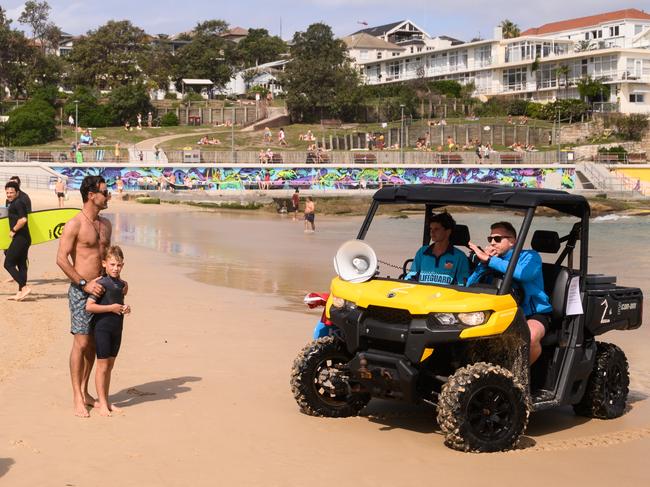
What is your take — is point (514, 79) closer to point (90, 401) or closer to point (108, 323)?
point (90, 401)

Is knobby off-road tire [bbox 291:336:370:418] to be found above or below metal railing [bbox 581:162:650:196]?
below

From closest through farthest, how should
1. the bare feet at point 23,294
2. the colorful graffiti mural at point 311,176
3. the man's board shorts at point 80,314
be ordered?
the man's board shorts at point 80,314 < the bare feet at point 23,294 < the colorful graffiti mural at point 311,176

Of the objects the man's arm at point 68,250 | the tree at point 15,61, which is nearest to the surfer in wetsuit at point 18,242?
the man's arm at point 68,250

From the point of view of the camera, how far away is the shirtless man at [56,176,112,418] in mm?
7621

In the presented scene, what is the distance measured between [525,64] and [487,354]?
3526 inches

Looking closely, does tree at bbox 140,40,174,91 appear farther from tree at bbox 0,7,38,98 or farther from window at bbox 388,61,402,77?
window at bbox 388,61,402,77

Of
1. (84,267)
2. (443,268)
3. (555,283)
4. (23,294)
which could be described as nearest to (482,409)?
(443,268)

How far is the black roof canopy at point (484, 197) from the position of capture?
23.6ft

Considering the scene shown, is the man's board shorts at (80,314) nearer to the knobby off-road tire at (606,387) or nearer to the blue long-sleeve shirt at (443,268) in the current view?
the blue long-sleeve shirt at (443,268)

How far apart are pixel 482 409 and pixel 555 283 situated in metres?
1.43

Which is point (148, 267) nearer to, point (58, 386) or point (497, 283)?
point (58, 386)

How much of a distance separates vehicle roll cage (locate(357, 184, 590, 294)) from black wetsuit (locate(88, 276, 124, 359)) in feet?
6.41

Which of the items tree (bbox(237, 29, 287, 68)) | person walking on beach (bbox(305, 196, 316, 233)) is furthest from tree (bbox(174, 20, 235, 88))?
person walking on beach (bbox(305, 196, 316, 233))

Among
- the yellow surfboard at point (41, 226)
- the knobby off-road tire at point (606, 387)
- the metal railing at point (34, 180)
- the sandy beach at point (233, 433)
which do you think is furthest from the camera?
the metal railing at point (34, 180)
